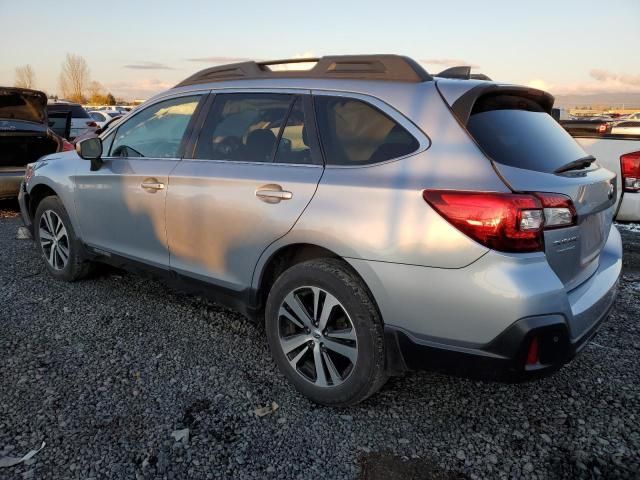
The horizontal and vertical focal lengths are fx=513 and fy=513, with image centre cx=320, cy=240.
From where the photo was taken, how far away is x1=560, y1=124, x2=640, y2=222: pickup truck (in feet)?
16.0

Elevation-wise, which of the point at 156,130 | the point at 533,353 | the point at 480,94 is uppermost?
the point at 480,94

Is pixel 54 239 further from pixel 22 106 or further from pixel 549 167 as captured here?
pixel 22 106

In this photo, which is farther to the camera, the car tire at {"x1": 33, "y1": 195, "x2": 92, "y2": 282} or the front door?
the car tire at {"x1": 33, "y1": 195, "x2": 92, "y2": 282}

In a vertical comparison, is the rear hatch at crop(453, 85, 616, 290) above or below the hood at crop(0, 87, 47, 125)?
above

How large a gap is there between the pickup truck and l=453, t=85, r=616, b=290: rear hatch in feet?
6.57

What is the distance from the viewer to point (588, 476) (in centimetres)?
223

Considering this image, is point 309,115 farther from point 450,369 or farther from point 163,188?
point 450,369

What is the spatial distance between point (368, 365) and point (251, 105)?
1.73 m

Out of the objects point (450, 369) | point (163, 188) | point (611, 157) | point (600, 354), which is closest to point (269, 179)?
point (163, 188)

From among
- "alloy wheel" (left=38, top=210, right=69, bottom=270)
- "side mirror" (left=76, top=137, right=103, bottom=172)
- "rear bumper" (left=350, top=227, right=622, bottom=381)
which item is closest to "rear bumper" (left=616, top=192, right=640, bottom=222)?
"rear bumper" (left=350, top=227, right=622, bottom=381)

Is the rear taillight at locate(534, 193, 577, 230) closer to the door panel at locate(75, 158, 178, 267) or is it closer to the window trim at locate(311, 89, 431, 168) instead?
the window trim at locate(311, 89, 431, 168)

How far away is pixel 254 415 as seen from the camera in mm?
2682

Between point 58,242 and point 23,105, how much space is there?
4.34m

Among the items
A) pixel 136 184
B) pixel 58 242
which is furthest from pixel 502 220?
pixel 58 242
